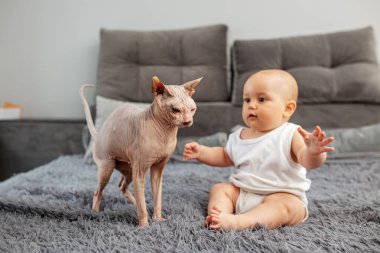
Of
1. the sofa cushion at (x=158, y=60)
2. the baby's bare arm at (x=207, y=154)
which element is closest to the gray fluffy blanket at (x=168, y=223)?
the baby's bare arm at (x=207, y=154)

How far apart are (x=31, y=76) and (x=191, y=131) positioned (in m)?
1.25

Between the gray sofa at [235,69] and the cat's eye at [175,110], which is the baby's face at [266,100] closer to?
the cat's eye at [175,110]

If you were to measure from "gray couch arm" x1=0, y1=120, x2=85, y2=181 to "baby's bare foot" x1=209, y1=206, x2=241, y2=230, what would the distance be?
135 cm

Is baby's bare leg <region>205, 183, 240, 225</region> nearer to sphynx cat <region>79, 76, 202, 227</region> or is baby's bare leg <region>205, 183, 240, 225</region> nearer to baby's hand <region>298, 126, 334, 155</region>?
sphynx cat <region>79, 76, 202, 227</region>

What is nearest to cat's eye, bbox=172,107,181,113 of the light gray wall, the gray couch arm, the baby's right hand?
the baby's right hand

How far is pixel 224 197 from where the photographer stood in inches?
34.3

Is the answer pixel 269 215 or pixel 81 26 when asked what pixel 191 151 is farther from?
pixel 81 26

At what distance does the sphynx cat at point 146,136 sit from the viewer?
0.70 m

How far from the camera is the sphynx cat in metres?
0.70

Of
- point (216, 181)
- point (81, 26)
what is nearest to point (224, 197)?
point (216, 181)

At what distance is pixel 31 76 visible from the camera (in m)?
2.28

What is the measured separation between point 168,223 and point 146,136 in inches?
8.4

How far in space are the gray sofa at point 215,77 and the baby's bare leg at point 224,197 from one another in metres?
0.94

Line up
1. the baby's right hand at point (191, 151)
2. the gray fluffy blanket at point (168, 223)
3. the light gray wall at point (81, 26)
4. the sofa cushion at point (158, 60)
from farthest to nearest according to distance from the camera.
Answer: the light gray wall at point (81, 26)
the sofa cushion at point (158, 60)
the baby's right hand at point (191, 151)
the gray fluffy blanket at point (168, 223)
